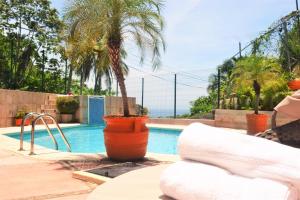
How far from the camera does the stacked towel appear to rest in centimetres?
114

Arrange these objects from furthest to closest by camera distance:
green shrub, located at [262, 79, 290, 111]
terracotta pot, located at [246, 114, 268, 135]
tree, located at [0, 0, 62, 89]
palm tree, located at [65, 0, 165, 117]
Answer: tree, located at [0, 0, 62, 89] < green shrub, located at [262, 79, 290, 111] < terracotta pot, located at [246, 114, 268, 135] < palm tree, located at [65, 0, 165, 117]

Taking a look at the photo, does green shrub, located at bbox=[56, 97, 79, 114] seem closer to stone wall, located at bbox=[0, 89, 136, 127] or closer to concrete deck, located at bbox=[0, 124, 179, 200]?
stone wall, located at bbox=[0, 89, 136, 127]

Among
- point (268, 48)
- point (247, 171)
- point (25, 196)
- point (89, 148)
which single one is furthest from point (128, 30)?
point (268, 48)

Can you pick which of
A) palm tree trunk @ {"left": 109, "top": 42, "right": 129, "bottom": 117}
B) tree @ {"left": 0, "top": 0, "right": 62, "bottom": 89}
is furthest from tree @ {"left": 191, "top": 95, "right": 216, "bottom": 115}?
palm tree trunk @ {"left": 109, "top": 42, "right": 129, "bottom": 117}

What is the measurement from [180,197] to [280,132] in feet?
2.76

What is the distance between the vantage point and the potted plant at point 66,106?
614 inches

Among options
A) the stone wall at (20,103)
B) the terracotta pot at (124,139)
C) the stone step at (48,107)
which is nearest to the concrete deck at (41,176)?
the terracotta pot at (124,139)

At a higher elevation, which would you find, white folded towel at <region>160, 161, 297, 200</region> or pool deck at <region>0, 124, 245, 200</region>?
white folded towel at <region>160, 161, 297, 200</region>

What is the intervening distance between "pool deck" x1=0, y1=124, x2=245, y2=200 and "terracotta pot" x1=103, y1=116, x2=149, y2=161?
0.30 m

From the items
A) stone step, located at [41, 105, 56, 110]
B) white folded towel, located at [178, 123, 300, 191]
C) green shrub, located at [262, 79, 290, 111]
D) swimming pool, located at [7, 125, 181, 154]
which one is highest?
Answer: green shrub, located at [262, 79, 290, 111]

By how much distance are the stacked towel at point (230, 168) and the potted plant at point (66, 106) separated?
14.5 meters

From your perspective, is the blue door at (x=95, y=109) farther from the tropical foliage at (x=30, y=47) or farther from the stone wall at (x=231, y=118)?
the stone wall at (x=231, y=118)

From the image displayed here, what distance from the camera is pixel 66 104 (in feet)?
51.2

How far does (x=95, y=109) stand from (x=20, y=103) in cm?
338
